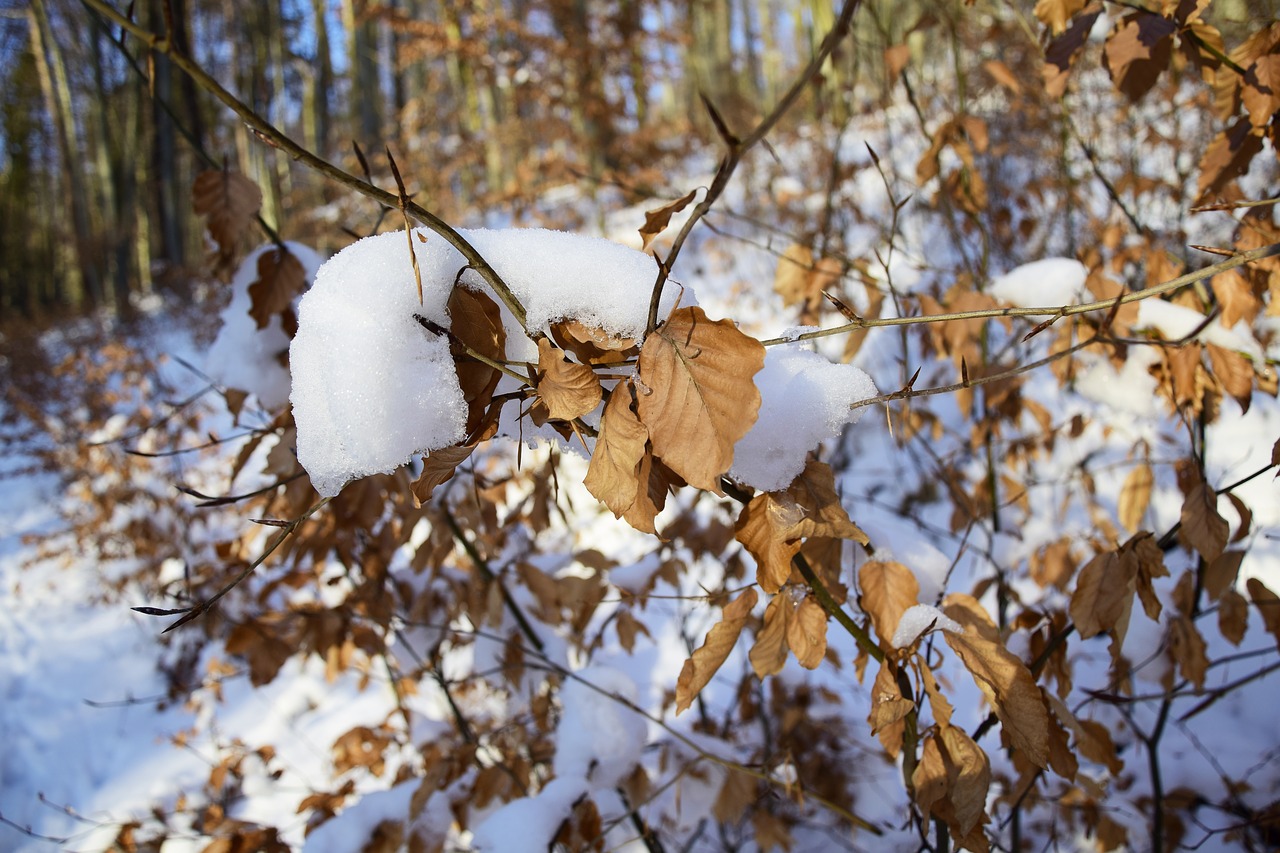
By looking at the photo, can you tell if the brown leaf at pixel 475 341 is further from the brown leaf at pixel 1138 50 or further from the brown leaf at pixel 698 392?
the brown leaf at pixel 1138 50

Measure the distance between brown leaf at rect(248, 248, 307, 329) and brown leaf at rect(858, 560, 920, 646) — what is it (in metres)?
0.95

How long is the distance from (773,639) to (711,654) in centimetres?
8

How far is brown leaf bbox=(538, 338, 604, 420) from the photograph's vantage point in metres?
0.56

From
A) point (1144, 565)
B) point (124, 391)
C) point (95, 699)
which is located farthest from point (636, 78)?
point (1144, 565)

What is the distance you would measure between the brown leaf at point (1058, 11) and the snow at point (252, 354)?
1396 millimetres

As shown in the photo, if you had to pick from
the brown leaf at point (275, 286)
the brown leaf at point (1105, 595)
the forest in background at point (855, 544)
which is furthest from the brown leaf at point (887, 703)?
the brown leaf at point (275, 286)

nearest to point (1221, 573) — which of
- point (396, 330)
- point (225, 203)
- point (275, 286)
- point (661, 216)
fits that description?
point (661, 216)

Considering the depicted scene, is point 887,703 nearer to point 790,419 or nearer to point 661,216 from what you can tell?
point 790,419

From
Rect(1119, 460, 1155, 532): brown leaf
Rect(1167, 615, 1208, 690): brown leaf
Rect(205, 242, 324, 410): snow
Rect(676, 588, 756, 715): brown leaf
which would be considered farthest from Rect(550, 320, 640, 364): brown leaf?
Rect(1119, 460, 1155, 532): brown leaf

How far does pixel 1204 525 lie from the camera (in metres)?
0.92

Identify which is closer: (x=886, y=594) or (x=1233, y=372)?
(x=886, y=594)

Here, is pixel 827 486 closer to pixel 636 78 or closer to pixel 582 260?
pixel 582 260

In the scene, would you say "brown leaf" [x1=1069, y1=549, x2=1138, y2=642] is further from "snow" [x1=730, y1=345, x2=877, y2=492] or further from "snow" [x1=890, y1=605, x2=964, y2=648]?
"snow" [x1=730, y1=345, x2=877, y2=492]

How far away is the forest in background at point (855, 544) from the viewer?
82 centimetres
